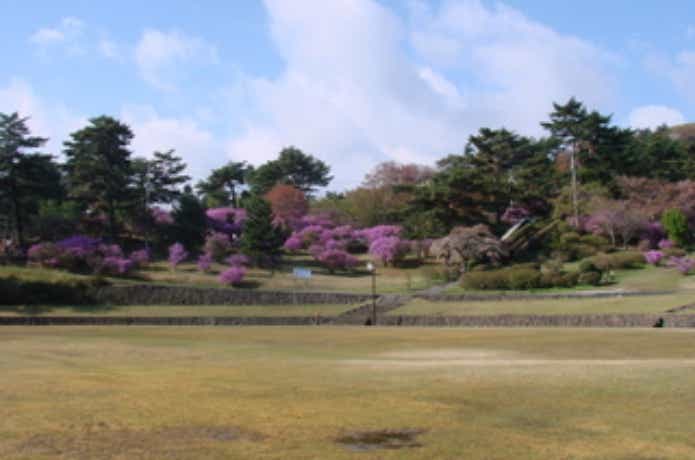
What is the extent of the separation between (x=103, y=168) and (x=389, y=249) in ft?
86.2

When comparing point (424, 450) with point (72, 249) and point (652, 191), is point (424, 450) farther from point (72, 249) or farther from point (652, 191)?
point (652, 191)

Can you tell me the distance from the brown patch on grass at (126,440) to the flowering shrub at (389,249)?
5356cm

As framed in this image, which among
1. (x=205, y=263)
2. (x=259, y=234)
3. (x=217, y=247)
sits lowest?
(x=205, y=263)

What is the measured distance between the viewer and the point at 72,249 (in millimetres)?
57188

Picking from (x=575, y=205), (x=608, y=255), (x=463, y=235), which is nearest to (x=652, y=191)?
(x=575, y=205)

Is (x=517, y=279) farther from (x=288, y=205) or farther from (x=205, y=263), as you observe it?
(x=288, y=205)

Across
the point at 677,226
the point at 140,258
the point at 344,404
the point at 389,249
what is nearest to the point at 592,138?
the point at 677,226

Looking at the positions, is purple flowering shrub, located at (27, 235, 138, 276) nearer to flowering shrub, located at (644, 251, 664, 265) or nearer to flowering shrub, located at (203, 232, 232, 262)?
flowering shrub, located at (203, 232, 232, 262)

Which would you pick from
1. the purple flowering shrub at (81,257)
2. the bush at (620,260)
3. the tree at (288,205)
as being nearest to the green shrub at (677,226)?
the bush at (620,260)

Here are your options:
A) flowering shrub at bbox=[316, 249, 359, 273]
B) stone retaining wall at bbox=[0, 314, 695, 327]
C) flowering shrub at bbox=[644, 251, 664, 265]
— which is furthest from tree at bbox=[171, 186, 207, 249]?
flowering shrub at bbox=[644, 251, 664, 265]

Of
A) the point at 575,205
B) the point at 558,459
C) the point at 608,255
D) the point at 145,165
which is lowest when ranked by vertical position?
the point at 558,459

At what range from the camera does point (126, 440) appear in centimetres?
962

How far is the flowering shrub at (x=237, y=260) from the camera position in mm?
60750

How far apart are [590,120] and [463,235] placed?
22.5m
